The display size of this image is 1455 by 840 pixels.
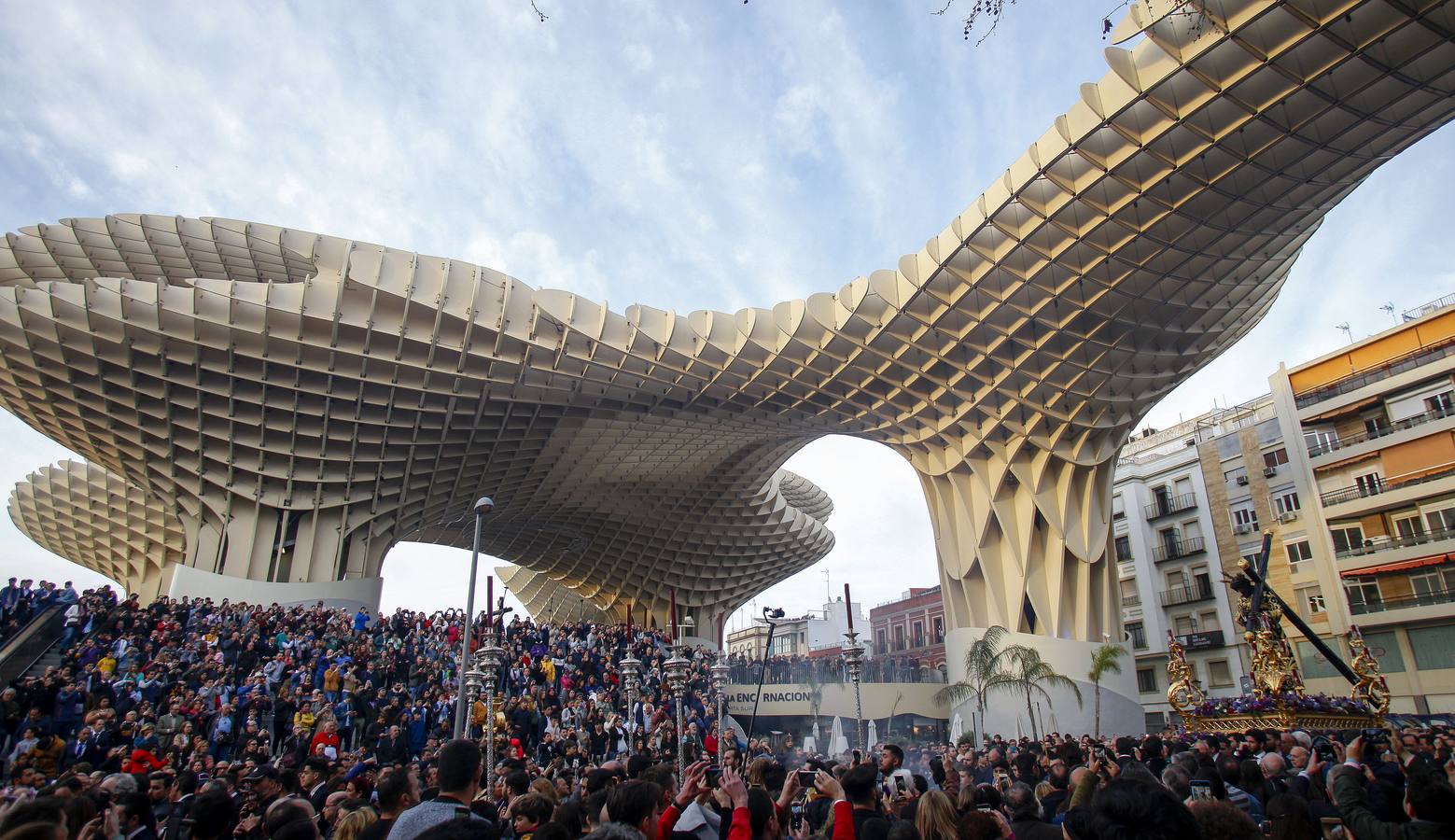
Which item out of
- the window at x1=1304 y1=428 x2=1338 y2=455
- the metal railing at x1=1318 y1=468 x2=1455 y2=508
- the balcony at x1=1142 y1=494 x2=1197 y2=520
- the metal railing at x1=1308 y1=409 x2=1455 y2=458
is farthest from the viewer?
the balcony at x1=1142 y1=494 x2=1197 y2=520

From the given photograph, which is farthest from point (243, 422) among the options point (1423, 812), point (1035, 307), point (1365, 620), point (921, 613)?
point (921, 613)

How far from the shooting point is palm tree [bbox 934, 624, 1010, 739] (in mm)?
29375

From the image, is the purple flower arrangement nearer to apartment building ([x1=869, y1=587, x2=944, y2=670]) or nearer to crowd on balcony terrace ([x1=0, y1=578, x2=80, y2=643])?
crowd on balcony terrace ([x1=0, y1=578, x2=80, y2=643])

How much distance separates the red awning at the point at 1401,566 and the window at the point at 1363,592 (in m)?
0.28

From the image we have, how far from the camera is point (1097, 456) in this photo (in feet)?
98.8

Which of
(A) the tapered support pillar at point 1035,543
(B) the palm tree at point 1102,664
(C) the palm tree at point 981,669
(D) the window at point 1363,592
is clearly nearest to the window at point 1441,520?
(D) the window at point 1363,592

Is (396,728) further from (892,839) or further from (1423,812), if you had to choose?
(1423,812)

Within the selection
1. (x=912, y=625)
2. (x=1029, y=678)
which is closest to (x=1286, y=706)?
(x=1029, y=678)

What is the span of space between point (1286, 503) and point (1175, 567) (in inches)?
257

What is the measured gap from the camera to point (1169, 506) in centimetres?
4284

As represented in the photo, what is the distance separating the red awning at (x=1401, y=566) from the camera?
97.2ft

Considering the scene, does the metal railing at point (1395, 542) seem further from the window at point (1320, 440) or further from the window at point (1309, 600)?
the window at point (1320, 440)

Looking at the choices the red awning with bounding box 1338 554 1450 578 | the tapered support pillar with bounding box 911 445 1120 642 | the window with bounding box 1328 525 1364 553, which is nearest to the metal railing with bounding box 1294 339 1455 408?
the window with bounding box 1328 525 1364 553

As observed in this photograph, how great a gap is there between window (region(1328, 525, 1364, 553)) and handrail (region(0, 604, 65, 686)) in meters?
42.3
